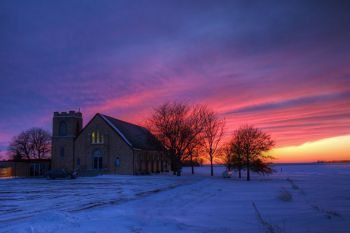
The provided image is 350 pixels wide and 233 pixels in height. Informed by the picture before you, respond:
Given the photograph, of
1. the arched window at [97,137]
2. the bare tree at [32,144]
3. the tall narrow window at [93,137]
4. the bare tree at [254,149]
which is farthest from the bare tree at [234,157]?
the bare tree at [32,144]

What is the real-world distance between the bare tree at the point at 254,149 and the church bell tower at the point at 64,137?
29.3m

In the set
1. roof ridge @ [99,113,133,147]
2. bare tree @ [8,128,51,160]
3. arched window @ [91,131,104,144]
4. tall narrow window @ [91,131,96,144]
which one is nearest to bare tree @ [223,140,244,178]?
roof ridge @ [99,113,133,147]

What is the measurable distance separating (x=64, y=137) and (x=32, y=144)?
4931cm

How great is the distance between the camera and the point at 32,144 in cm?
11125

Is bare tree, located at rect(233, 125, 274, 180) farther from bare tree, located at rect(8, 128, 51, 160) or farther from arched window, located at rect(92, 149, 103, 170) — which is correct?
bare tree, located at rect(8, 128, 51, 160)

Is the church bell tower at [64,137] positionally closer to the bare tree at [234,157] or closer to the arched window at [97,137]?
the arched window at [97,137]

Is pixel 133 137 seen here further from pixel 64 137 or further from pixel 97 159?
pixel 64 137

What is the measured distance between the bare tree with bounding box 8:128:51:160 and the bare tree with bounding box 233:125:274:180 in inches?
2838

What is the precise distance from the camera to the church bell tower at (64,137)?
66.5 meters

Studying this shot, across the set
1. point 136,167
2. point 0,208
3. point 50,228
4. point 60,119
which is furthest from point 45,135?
point 50,228

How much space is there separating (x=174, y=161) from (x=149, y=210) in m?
44.8

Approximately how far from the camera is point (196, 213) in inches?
721

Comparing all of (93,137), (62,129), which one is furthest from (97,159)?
(62,129)

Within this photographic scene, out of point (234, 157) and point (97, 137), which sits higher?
point (97, 137)
